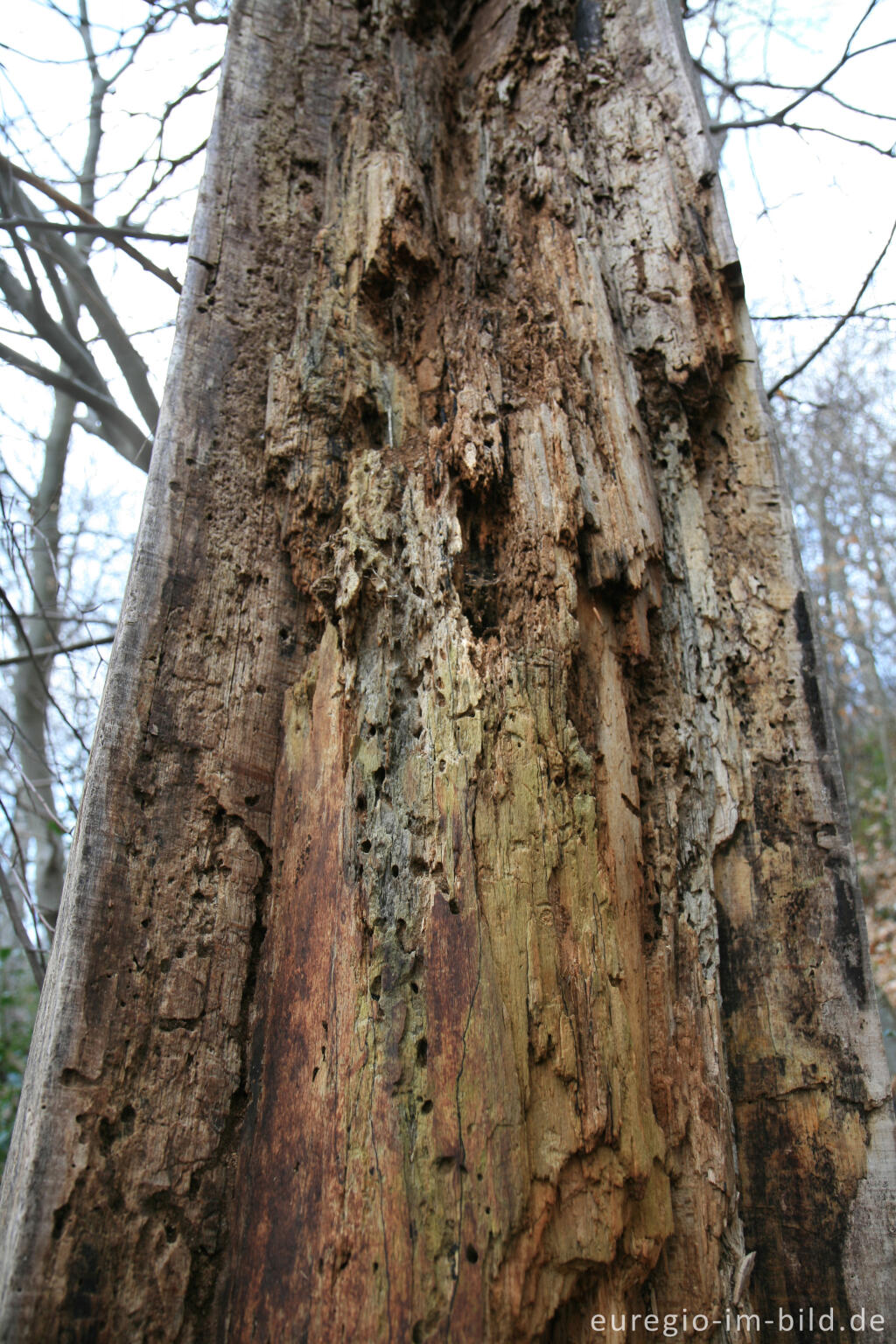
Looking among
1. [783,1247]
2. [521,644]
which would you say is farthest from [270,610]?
[783,1247]

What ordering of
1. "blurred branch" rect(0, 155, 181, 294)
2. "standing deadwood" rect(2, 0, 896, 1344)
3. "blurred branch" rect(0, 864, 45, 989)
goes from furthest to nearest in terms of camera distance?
"blurred branch" rect(0, 155, 181, 294) < "blurred branch" rect(0, 864, 45, 989) < "standing deadwood" rect(2, 0, 896, 1344)

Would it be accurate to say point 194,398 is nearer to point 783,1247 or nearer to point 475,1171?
point 475,1171

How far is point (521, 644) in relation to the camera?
1.61 meters

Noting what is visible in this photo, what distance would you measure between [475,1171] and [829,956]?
2.81 ft

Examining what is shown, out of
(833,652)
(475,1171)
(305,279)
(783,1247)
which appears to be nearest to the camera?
(475,1171)

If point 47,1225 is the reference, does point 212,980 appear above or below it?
above

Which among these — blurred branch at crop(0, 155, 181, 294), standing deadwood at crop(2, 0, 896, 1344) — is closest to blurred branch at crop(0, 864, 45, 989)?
standing deadwood at crop(2, 0, 896, 1344)

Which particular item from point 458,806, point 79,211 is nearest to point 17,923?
point 458,806

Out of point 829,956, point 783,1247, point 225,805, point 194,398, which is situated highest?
point 194,398

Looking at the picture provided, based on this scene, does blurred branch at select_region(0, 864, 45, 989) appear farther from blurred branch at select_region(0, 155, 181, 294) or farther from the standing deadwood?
blurred branch at select_region(0, 155, 181, 294)

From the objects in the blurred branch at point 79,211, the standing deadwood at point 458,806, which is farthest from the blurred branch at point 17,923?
the blurred branch at point 79,211

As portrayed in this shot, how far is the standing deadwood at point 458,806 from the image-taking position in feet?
4.18

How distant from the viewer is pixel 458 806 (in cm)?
145

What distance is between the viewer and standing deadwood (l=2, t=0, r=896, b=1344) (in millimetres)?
1273
